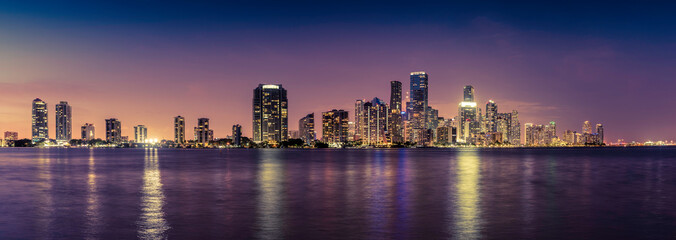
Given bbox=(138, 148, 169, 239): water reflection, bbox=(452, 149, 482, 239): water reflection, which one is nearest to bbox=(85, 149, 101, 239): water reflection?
bbox=(138, 148, 169, 239): water reflection

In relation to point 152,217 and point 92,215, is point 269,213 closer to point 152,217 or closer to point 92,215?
point 152,217

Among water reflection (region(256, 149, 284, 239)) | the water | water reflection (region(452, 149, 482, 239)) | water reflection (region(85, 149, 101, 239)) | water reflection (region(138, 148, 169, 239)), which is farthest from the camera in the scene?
water reflection (region(85, 149, 101, 239))

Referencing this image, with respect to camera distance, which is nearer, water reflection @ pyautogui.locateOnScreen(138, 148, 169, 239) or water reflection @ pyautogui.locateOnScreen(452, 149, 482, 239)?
water reflection @ pyautogui.locateOnScreen(138, 148, 169, 239)

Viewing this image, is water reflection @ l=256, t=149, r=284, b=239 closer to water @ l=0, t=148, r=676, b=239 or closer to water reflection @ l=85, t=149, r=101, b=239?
water @ l=0, t=148, r=676, b=239

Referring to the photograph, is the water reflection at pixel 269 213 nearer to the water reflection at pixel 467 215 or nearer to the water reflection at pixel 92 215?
the water reflection at pixel 92 215

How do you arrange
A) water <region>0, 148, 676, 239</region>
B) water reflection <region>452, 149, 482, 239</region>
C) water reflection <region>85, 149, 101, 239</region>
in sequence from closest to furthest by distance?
water reflection <region>452, 149, 482, 239</region> → water <region>0, 148, 676, 239</region> → water reflection <region>85, 149, 101, 239</region>

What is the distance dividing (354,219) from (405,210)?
4.61 meters

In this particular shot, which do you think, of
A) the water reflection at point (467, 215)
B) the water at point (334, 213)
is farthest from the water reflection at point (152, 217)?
the water reflection at point (467, 215)

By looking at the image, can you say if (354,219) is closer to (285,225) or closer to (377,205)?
(285,225)

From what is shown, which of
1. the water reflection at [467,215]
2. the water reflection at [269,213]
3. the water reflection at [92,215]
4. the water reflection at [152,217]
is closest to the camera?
the water reflection at [152,217]

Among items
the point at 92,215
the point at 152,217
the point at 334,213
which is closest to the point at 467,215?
the point at 334,213

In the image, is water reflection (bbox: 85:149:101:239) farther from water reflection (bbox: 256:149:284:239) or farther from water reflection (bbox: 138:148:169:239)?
water reflection (bbox: 256:149:284:239)

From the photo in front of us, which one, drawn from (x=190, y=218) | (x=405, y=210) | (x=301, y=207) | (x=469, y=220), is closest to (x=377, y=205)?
(x=405, y=210)

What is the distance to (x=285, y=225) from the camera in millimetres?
23250
